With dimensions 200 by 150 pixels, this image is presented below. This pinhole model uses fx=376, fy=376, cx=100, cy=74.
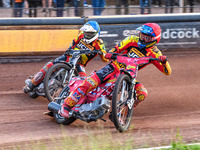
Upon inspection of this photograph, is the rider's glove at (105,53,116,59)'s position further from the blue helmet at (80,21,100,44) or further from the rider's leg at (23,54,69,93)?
the rider's leg at (23,54,69,93)

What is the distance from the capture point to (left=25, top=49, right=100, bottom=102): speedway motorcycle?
24.8 feet

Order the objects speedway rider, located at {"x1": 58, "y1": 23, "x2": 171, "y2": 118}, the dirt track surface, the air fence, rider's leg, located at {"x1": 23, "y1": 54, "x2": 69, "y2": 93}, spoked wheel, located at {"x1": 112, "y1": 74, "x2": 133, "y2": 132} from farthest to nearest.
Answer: the air fence
rider's leg, located at {"x1": 23, "y1": 54, "x2": 69, "y2": 93}
speedway rider, located at {"x1": 58, "y1": 23, "x2": 171, "y2": 118}
the dirt track surface
spoked wheel, located at {"x1": 112, "y1": 74, "x2": 133, "y2": 132}

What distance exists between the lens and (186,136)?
19.8 ft

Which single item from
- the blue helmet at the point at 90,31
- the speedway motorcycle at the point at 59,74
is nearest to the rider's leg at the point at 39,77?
the speedway motorcycle at the point at 59,74

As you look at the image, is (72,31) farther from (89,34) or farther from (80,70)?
(89,34)

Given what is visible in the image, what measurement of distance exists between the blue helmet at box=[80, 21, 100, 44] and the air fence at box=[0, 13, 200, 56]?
3.90 metres

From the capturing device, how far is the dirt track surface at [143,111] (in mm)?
6043

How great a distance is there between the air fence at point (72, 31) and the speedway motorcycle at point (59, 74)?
11.7ft

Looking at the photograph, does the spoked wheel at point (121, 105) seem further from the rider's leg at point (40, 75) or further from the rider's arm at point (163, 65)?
the rider's leg at point (40, 75)

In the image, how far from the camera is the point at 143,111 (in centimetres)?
777

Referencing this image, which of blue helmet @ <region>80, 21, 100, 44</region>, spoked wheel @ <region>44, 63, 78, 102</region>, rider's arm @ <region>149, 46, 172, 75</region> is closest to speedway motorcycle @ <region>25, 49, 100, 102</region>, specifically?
spoked wheel @ <region>44, 63, 78, 102</region>

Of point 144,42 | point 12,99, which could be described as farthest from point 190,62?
point 12,99

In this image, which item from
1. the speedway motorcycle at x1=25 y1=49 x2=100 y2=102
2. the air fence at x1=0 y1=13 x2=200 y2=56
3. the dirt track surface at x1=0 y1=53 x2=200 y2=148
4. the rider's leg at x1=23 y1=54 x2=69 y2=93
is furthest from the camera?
the air fence at x1=0 y1=13 x2=200 y2=56

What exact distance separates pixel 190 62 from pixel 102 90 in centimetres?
576
